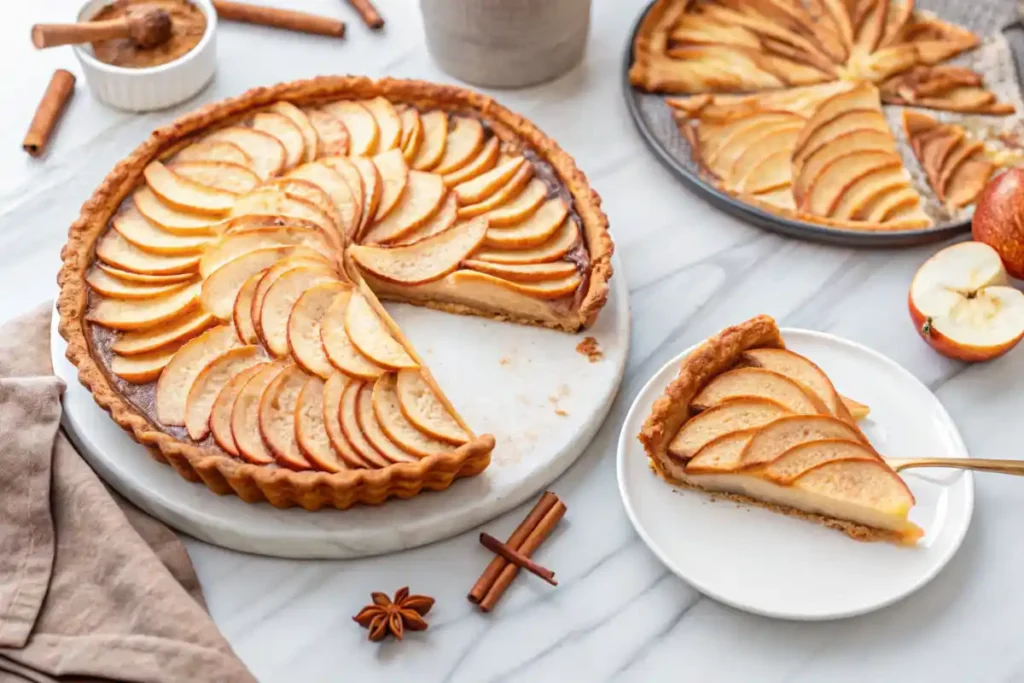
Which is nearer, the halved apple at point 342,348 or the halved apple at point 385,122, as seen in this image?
the halved apple at point 342,348

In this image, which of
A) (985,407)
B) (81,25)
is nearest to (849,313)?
(985,407)

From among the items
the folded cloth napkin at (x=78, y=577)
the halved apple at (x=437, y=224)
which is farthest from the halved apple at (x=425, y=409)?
the folded cloth napkin at (x=78, y=577)

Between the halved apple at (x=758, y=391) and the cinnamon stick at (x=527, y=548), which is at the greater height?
the halved apple at (x=758, y=391)

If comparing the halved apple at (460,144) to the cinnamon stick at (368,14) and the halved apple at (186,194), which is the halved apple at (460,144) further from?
the cinnamon stick at (368,14)

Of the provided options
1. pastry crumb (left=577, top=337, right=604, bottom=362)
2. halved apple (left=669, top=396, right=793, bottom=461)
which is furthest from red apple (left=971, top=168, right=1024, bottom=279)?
pastry crumb (left=577, top=337, right=604, bottom=362)

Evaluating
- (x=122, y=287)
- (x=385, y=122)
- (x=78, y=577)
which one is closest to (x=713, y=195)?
(x=385, y=122)
